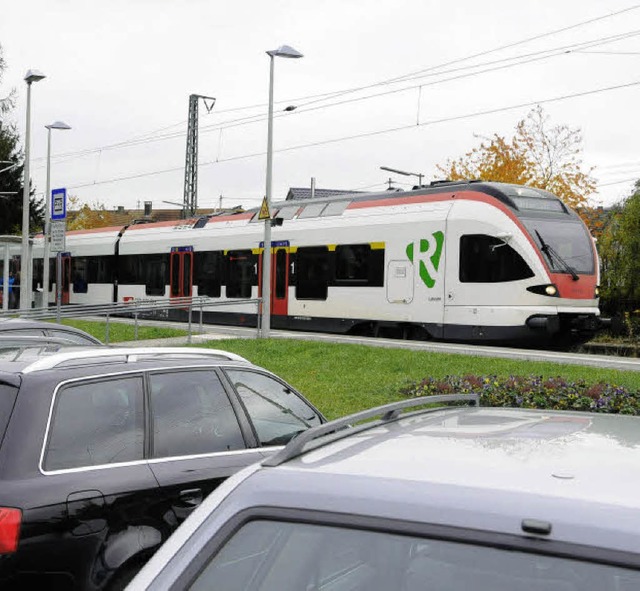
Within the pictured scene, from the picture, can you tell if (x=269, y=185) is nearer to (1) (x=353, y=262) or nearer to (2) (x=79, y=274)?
(1) (x=353, y=262)

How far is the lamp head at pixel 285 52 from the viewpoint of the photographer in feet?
70.5

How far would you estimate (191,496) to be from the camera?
4555mm

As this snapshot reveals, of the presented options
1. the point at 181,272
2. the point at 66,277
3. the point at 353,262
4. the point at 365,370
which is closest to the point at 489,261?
the point at 353,262

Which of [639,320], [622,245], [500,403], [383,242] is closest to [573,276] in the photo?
[383,242]

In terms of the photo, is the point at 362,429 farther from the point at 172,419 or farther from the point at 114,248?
the point at 114,248

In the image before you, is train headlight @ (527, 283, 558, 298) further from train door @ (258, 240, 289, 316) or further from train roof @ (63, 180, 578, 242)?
train door @ (258, 240, 289, 316)

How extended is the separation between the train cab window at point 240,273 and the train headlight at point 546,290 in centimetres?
890

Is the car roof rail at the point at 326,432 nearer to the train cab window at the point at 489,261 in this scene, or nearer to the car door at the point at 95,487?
the car door at the point at 95,487

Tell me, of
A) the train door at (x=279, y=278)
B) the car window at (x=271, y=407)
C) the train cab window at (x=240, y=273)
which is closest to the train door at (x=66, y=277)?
the train cab window at (x=240, y=273)

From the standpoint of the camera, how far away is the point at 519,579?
1.79 metres

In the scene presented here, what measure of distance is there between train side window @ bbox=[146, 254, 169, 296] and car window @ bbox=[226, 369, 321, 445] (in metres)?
24.0

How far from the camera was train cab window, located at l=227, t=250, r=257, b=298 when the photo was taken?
25859mm

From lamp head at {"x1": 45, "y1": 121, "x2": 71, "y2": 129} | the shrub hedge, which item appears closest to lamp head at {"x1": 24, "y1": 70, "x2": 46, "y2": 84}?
lamp head at {"x1": 45, "y1": 121, "x2": 71, "y2": 129}

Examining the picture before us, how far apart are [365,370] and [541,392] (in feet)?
13.1
